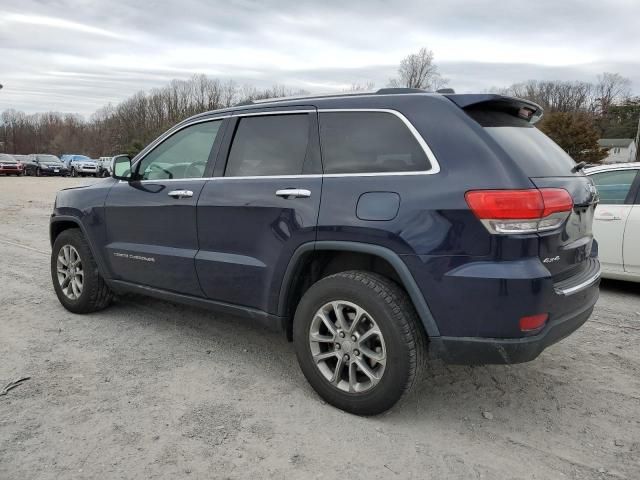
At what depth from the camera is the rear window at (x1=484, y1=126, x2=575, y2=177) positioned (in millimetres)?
2861

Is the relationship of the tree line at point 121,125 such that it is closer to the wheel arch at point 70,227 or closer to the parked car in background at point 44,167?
the parked car in background at point 44,167

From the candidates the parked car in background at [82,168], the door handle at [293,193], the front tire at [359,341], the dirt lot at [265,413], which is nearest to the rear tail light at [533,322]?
the front tire at [359,341]

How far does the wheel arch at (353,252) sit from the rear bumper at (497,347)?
100mm

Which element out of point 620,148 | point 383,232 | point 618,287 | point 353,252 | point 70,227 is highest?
point 620,148

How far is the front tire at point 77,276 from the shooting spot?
4805 millimetres

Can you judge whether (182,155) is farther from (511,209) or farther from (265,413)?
(511,209)

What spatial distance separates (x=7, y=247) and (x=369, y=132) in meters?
7.42

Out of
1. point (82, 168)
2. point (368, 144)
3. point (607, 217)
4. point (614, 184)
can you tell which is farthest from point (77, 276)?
point (82, 168)

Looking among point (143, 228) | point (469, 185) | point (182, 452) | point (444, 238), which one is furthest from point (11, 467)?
point (469, 185)

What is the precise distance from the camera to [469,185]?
2.74 metres

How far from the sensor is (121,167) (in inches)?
179

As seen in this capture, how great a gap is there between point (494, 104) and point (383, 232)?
3.34 ft

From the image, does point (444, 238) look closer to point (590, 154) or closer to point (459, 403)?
point (459, 403)

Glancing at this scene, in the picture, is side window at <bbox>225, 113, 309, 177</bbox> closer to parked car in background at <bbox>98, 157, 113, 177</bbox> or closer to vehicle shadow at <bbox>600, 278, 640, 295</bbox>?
parked car in background at <bbox>98, 157, 113, 177</bbox>
